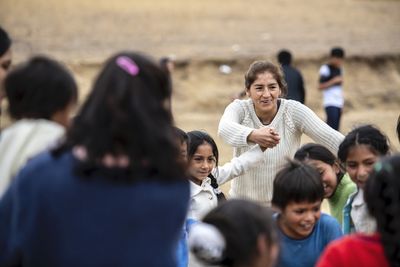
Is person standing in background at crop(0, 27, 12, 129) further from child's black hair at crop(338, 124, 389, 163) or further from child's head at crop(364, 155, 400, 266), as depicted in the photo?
child's head at crop(364, 155, 400, 266)

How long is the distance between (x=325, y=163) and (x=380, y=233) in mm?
2460

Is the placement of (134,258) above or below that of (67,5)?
below

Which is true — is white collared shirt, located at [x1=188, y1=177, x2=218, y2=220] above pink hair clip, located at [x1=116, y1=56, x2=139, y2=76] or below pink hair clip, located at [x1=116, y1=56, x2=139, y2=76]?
below

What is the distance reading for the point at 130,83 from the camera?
10.5ft

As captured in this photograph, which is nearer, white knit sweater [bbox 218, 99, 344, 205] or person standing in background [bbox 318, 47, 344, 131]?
white knit sweater [bbox 218, 99, 344, 205]

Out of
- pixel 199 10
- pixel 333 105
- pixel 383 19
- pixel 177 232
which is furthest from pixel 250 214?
pixel 383 19

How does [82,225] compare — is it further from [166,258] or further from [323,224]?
[323,224]

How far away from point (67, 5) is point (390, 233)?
27747 millimetres

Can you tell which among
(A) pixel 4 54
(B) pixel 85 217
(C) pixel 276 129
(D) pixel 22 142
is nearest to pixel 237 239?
(B) pixel 85 217

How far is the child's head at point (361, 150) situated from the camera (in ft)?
16.1

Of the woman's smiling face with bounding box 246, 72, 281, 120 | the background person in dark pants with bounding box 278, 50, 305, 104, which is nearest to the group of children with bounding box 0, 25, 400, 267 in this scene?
the woman's smiling face with bounding box 246, 72, 281, 120

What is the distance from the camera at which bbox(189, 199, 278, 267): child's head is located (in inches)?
129

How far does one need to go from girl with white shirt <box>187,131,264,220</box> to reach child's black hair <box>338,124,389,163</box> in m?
0.98

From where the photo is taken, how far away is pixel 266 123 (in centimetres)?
631
